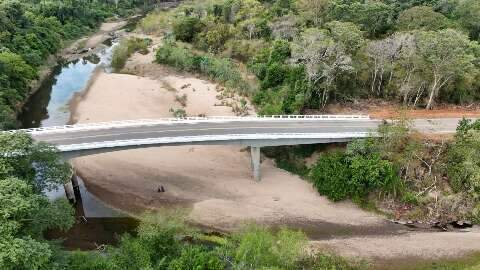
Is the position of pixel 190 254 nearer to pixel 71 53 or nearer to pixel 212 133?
pixel 212 133

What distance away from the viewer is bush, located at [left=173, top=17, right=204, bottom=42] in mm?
102375

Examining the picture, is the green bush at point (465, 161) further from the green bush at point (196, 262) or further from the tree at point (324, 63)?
the green bush at point (196, 262)

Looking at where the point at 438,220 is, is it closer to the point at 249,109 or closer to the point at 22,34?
the point at 249,109

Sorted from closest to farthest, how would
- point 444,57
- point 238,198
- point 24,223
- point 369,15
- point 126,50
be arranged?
1. point 24,223
2. point 238,198
3. point 444,57
4. point 369,15
5. point 126,50

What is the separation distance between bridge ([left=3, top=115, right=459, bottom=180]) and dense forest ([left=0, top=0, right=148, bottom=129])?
631 inches

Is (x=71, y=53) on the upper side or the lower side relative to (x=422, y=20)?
lower

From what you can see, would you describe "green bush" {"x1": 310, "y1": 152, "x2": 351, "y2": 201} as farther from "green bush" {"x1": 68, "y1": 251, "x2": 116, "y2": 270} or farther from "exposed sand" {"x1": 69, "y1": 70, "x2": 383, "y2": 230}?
"green bush" {"x1": 68, "y1": 251, "x2": 116, "y2": 270}

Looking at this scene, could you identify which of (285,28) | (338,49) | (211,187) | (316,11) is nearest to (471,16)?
(316,11)

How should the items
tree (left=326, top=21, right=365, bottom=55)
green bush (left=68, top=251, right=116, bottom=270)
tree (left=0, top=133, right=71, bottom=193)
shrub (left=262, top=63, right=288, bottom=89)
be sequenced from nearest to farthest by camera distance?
green bush (left=68, top=251, right=116, bottom=270) → tree (left=0, top=133, right=71, bottom=193) → tree (left=326, top=21, right=365, bottom=55) → shrub (left=262, top=63, right=288, bottom=89)

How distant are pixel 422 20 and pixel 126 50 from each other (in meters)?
63.1

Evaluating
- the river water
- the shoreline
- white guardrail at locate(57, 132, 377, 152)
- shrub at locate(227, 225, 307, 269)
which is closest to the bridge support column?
white guardrail at locate(57, 132, 377, 152)

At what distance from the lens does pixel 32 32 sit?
327 feet

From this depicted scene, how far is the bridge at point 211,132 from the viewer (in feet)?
170

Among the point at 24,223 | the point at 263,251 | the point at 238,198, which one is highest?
the point at 24,223
